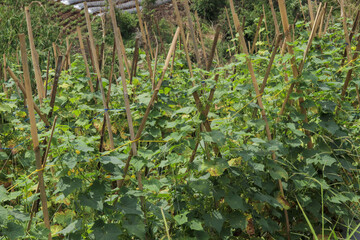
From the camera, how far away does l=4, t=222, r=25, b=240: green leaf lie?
1.39 m

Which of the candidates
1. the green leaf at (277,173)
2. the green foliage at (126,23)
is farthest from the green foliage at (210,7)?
the green leaf at (277,173)

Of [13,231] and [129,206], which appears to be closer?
[13,231]

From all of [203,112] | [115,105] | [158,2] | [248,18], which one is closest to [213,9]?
[248,18]

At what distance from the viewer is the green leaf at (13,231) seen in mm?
1388

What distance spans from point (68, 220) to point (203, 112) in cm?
75

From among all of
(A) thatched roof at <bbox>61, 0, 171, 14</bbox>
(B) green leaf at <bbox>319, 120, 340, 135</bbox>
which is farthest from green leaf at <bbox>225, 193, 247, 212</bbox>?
(A) thatched roof at <bbox>61, 0, 171, 14</bbox>

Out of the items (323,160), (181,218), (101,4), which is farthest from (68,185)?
(101,4)

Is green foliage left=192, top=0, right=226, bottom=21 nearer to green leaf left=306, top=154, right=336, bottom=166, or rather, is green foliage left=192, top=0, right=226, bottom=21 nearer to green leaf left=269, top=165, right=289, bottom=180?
green leaf left=306, top=154, right=336, bottom=166

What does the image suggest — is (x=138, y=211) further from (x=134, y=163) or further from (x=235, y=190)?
(x=235, y=190)

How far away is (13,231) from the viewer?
1.40 m

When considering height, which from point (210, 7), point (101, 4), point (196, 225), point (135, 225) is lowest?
point (196, 225)

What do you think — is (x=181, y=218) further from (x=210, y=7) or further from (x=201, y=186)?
(x=210, y=7)

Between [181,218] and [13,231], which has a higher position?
[13,231]

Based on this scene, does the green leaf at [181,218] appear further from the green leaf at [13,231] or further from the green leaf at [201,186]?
the green leaf at [13,231]
